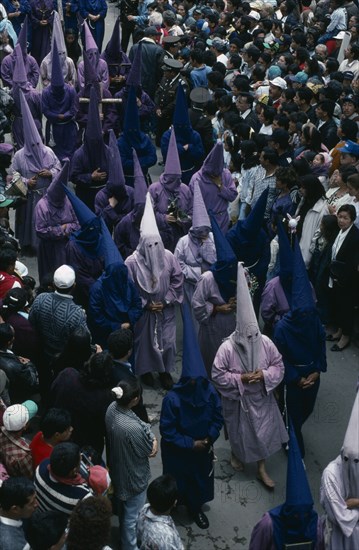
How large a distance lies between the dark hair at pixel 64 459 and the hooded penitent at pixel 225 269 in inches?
98.3

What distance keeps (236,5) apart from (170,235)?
9.12 metres

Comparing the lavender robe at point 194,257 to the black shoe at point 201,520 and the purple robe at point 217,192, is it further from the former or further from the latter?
the black shoe at point 201,520

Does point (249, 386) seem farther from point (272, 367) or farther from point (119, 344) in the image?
point (119, 344)

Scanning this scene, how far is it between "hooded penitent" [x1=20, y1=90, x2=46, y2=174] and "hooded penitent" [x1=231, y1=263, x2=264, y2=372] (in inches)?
146

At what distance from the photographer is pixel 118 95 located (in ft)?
38.1

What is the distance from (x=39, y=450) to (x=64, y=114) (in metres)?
6.65

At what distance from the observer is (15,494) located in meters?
4.50

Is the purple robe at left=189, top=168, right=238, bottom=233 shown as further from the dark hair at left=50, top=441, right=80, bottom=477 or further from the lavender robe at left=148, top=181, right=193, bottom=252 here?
the dark hair at left=50, top=441, right=80, bottom=477

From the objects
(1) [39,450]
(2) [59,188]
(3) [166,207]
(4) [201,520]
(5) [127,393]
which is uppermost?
(5) [127,393]

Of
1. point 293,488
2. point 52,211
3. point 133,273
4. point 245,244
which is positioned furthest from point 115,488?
point 52,211

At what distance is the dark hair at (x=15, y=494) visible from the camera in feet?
14.8

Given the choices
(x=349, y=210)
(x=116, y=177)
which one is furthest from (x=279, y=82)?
(x=349, y=210)

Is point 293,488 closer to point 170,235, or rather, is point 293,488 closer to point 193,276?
point 193,276

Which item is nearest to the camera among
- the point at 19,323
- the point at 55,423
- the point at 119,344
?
the point at 55,423
